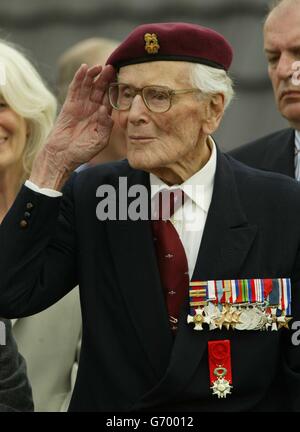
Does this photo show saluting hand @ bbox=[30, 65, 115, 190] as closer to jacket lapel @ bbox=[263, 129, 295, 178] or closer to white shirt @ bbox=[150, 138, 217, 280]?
white shirt @ bbox=[150, 138, 217, 280]

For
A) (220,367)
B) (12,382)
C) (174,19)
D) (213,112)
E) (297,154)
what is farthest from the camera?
(174,19)

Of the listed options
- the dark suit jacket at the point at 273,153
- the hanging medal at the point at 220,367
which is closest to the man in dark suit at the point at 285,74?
the dark suit jacket at the point at 273,153

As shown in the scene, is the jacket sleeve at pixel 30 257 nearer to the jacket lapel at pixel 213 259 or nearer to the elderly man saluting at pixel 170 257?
the elderly man saluting at pixel 170 257

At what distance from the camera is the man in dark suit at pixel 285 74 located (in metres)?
4.03

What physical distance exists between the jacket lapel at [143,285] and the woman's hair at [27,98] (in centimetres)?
101

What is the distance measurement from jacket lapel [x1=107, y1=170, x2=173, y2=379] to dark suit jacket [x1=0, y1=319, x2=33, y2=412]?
0.54 m

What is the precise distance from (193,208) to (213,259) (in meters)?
0.17

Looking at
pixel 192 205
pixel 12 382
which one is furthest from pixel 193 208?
pixel 12 382

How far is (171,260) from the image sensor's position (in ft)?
10.8

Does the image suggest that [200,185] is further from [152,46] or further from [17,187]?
[17,187]

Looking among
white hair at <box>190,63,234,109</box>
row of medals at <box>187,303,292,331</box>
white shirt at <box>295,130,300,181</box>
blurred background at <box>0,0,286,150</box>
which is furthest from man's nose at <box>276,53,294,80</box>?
blurred background at <box>0,0,286,150</box>
